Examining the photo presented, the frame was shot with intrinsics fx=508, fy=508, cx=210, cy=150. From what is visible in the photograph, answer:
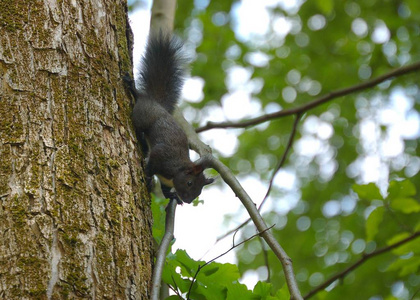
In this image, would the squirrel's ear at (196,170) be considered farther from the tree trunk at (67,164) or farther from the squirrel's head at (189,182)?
the tree trunk at (67,164)

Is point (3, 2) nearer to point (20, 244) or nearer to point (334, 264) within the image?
point (20, 244)

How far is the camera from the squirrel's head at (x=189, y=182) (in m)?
3.34

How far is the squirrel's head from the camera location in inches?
132

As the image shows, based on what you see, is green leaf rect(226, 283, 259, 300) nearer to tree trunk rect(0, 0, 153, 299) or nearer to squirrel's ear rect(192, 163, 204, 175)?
tree trunk rect(0, 0, 153, 299)

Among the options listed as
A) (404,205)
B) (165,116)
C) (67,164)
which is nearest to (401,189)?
(404,205)

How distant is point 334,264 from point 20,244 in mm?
4812

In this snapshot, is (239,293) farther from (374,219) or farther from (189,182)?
(189,182)

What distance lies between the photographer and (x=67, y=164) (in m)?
1.54

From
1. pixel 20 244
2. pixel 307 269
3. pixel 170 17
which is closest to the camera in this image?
pixel 20 244

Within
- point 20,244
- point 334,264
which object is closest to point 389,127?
point 334,264

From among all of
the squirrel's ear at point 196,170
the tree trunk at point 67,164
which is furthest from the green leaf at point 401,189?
the squirrel's ear at point 196,170

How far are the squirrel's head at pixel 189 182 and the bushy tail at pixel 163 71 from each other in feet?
1.55

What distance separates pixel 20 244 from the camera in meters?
1.37

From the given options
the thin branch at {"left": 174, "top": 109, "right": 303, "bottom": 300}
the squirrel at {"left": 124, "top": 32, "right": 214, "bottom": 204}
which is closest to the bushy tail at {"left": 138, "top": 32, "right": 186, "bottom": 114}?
the squirrel at {"left": 124, "top": 32, "right": 214, "bottom": 204}
